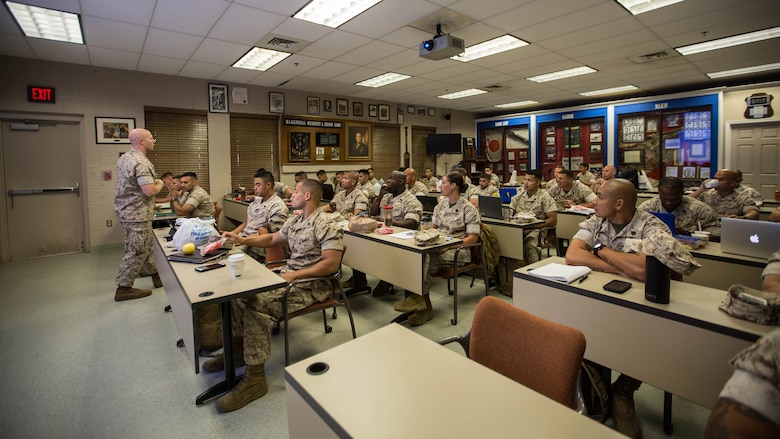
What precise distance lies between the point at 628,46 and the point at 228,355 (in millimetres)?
6309

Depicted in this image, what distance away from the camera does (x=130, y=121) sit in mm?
6570

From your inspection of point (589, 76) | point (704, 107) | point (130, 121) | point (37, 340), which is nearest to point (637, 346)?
point (37, 340)

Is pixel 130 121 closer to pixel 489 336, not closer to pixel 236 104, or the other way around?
pixel 236 104

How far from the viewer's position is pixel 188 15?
4.17 metres

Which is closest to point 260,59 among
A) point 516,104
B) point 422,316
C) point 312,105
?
point 312,105

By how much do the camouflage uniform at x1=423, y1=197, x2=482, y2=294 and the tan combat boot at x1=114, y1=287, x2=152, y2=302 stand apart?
3.25 metres

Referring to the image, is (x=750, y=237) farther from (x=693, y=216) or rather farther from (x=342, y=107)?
(x=342, y=107)

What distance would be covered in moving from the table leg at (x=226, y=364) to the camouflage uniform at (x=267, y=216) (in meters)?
1.52

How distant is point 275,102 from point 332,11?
423cm

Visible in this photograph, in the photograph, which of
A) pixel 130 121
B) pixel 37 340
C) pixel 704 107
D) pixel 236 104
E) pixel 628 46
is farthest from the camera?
pixel 704 107

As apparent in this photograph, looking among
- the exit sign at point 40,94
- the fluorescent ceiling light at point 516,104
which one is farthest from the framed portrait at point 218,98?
the fluorescent ceiling light at point 516,104

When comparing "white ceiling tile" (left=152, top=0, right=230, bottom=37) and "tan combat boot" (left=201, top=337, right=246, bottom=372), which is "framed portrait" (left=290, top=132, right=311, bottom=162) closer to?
"white ceiling tile" (left=152, top=0, right=230, bottom=37)

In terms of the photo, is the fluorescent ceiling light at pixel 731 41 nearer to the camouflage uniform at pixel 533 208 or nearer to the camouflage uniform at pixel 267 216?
the camouflage uniform at pixel 533 208

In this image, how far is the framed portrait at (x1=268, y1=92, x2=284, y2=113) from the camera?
26.3 feet
